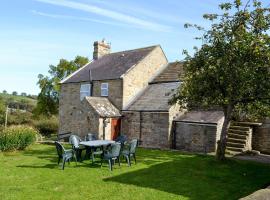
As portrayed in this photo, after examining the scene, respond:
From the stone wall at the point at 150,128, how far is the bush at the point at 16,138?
798cm

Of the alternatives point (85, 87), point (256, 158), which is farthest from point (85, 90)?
point (256, 158)

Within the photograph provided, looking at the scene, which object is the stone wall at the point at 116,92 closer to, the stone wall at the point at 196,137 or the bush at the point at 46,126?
the stone wall at the point at 196,137

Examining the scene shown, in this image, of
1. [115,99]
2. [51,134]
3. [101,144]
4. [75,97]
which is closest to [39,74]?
[51,134]

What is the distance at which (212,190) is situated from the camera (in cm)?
1043

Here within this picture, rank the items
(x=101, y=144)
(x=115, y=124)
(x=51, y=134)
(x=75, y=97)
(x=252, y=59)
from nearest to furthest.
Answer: (x=252, y=59), (x=101, y=144), (x=115, y=124), (x=75, y=97), (x=51, y=134)

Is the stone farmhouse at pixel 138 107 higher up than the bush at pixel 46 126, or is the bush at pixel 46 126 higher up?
the stone farmhouse at pixel 138 107

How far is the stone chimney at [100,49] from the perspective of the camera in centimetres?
3206

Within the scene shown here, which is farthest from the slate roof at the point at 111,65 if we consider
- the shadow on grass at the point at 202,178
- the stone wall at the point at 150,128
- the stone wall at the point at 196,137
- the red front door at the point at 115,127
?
the shadow on grass at the point at 202,178

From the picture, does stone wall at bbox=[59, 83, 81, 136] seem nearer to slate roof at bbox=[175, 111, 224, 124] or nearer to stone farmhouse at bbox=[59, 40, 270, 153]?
stone farmhouse at bbox=[59, 40, 270, 153]

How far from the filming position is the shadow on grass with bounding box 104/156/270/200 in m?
10.2

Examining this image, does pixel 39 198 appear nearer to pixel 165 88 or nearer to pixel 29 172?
pixel 29 172

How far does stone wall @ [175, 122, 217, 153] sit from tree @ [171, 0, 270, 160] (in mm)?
4290

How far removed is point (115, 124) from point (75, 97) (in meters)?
7.03

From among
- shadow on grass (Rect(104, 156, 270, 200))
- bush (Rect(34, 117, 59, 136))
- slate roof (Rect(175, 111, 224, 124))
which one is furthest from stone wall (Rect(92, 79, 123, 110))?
bush (Rect(34, 117, 59, 136))
